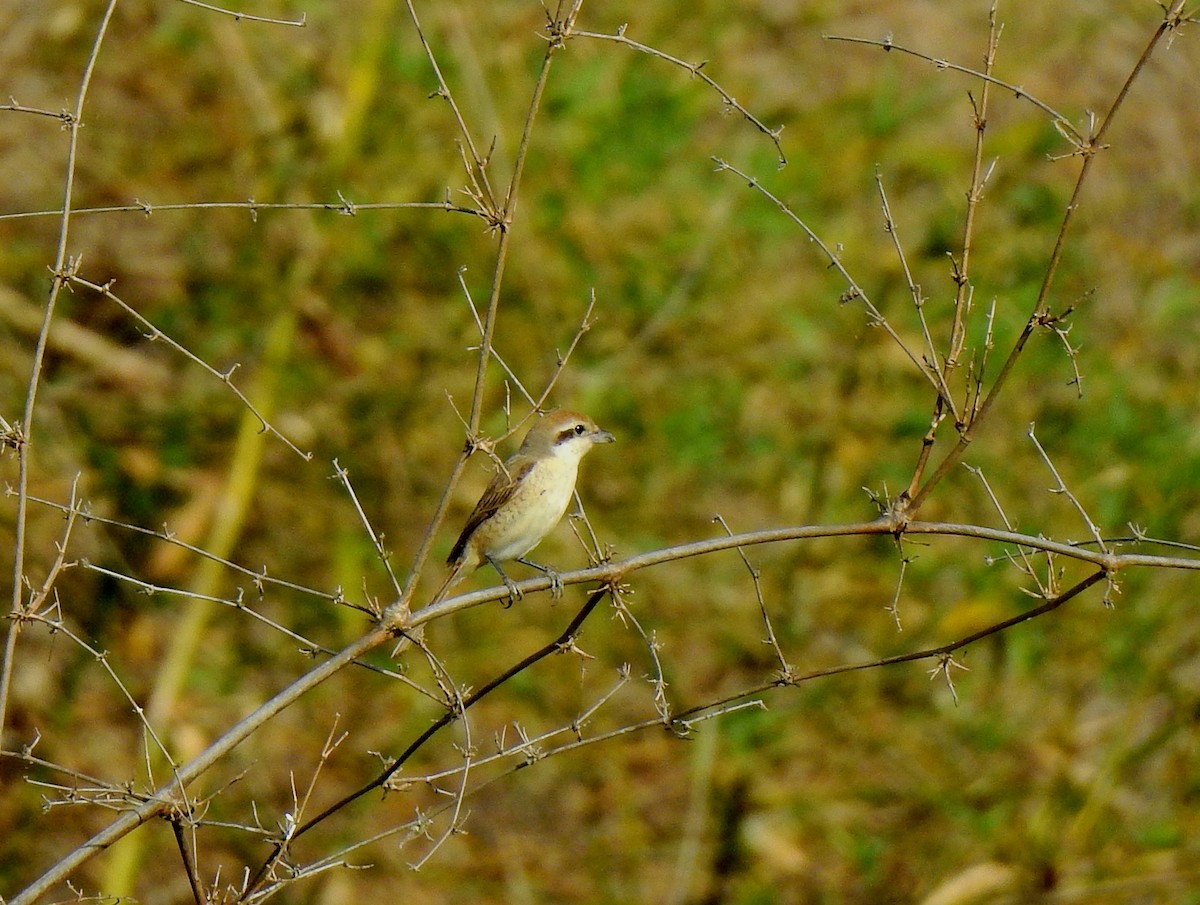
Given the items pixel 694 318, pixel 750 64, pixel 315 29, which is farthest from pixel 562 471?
pixel 750 64

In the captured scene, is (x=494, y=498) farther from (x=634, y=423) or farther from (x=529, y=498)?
(x=634, y=423)

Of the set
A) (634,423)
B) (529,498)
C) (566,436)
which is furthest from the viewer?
(634,423)

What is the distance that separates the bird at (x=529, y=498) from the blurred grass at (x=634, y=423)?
4.29ft

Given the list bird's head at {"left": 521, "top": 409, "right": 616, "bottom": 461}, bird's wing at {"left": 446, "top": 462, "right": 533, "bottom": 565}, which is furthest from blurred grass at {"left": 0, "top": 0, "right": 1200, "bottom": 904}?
bird's wing at {"left": 446, "top": 462, "right": 533, "bottom": 565}

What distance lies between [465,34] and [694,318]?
1.71 m

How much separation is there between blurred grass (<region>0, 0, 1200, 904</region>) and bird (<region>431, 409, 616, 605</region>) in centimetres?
131

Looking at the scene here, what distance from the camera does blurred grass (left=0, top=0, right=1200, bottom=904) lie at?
6.43 meters

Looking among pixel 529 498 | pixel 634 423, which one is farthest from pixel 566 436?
pixel 634 423

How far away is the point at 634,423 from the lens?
6.71 metres

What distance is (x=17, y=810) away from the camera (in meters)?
6.56

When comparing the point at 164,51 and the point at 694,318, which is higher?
the point at 164,51

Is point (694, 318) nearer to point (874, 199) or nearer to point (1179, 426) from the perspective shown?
point (874, 199)

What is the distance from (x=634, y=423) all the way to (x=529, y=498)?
1.89 meters

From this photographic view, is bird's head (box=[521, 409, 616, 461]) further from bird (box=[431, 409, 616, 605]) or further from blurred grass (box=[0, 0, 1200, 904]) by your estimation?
blurred grass (box=[0, 0, 1200, 904])
